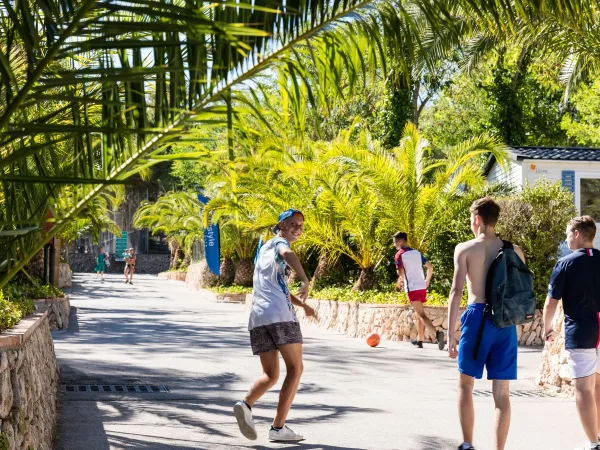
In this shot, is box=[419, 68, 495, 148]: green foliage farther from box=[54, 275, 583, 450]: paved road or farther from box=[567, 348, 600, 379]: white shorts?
box=[567, 348, 600, 379]: white shorts

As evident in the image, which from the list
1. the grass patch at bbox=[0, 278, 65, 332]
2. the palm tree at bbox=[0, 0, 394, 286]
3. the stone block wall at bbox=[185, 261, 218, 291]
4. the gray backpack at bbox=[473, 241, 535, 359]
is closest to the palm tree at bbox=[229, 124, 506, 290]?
the grass patch at bbox=[0, 278, 65, 332]

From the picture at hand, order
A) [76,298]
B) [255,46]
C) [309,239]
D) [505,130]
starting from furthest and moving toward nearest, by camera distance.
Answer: [505,130] < [76,298] < [309,239] < [255,46]

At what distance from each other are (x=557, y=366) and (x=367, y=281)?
36.0ft

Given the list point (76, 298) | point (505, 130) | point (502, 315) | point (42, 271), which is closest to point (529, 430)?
point (502, 315)

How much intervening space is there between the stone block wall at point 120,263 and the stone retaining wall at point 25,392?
6515 cm

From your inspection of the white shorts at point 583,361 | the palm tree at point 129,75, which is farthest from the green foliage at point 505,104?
the palm tree at point 129,75

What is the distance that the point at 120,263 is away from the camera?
7362 cm

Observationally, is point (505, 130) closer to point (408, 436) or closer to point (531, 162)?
point (531, 162)

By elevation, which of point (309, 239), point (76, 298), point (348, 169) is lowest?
point (76, 298)

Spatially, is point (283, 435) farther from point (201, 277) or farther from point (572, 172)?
point (201, 277)

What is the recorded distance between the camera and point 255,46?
4.39 m

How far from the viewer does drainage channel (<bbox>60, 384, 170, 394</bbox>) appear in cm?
929

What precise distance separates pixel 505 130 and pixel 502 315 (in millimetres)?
29516

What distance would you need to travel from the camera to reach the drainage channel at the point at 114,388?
9.29 m
